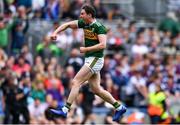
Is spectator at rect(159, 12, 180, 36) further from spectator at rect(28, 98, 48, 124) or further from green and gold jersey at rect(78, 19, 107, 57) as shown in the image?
green and gold jersey at rect(78, 19, 107, 57)

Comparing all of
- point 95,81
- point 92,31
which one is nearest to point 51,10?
point 95,81

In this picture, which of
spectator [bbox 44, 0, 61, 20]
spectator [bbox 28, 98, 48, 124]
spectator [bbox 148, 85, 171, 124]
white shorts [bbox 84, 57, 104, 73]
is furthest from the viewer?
spectator [bbox 44, 0, 61, 20]

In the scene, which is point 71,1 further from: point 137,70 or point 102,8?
point 137,70

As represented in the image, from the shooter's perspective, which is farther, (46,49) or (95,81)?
(46,49)

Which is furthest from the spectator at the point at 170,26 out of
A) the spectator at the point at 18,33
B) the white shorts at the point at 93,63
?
the white shorts at the point at 93,63

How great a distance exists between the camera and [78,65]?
24.9 metres

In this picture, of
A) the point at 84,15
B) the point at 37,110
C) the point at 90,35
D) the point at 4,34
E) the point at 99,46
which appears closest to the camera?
the point at 99,46

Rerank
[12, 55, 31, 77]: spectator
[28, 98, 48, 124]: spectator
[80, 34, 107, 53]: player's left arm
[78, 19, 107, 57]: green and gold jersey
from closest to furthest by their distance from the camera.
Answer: [80, 34, 107, 53]: player's left arm < [78, 19, 107, 57]: green and gold jersey < [28, 98, 48, 124]: spectator < [12, 55, 31, 77]: spectator

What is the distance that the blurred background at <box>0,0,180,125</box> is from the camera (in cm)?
2273

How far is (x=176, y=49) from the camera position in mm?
28344

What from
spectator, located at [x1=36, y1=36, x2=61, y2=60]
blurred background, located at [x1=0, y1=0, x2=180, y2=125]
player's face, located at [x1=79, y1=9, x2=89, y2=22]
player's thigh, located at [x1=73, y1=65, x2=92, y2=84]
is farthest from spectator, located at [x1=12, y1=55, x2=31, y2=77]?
player's face, located at [x1=79, y1=9, x2=89, y2=22]

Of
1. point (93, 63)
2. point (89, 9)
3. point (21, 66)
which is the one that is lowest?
point (21, 66)

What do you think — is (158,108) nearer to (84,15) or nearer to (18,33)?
(18,33)

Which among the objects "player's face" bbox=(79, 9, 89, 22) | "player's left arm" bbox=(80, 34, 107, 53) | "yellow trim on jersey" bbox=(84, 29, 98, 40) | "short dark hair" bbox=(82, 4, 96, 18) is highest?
"short dark hair" bbox=(82, 4, 96, 18)
